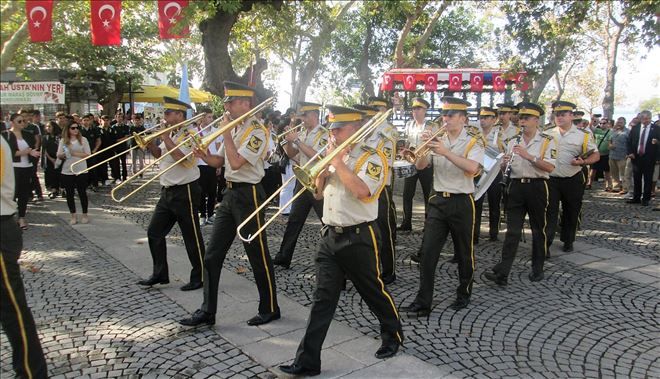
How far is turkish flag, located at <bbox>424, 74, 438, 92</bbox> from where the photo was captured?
58.1ft

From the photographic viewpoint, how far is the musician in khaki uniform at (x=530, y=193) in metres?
5.92

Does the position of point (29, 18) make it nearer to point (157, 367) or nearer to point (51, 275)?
point (51, 275)

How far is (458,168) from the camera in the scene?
4914 millimetres

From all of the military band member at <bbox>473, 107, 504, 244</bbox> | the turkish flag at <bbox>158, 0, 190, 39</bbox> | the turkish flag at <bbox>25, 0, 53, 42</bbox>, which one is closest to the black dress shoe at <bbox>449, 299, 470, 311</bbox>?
the military band member at <bbox>473, 107, 504, 244</bbox>

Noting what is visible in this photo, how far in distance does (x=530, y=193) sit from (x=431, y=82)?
1231 centimetres

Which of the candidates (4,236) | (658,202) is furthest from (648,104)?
(4,236)

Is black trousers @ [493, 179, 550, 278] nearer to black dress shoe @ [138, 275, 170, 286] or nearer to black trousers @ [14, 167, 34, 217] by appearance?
black dress shoe @ [138, 275, 170, 286]

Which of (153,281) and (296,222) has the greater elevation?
(296,222)

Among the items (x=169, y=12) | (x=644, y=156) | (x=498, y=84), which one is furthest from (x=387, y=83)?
(x=169, y=12)

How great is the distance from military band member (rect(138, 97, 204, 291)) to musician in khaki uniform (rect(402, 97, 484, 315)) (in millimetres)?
2379

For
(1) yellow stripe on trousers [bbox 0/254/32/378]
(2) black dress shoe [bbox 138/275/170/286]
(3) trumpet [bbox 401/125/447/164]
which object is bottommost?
(2) black dress shoe [bbox 138/275/170/286]

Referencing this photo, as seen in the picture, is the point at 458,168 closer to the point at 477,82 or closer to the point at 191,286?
the point at 191,286

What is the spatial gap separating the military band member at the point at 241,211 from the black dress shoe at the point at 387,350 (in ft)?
3.89

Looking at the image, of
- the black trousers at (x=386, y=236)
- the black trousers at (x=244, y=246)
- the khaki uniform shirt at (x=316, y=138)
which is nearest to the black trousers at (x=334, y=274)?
the black trousers at (x=244, y=246)
